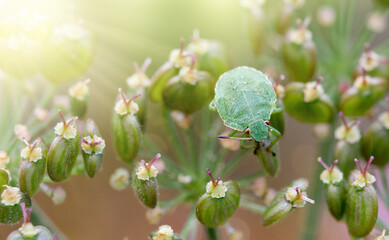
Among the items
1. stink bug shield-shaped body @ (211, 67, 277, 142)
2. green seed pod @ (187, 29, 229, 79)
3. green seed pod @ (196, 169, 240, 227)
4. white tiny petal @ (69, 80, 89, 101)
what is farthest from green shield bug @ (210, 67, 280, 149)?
white tiny petal @ (69, 80, 89, 101)

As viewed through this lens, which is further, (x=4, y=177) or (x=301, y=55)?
(x=301, y=55)

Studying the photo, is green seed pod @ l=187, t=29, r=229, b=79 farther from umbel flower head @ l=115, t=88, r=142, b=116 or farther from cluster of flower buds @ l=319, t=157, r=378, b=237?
cluster of flower buds @ l=319, t=157, r=378, b=237

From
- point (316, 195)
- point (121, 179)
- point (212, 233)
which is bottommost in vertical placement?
point (316, 195)

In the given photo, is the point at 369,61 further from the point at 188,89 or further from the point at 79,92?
the point at 79,92

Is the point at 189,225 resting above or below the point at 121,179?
below

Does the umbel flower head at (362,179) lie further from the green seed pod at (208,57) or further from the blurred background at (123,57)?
the blurred background at (123,57)

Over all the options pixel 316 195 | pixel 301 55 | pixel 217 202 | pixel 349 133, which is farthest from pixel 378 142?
pixel 217 202

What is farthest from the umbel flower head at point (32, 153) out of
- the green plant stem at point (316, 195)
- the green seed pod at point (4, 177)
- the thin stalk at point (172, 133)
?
the green plant stem at point (316, 195)
